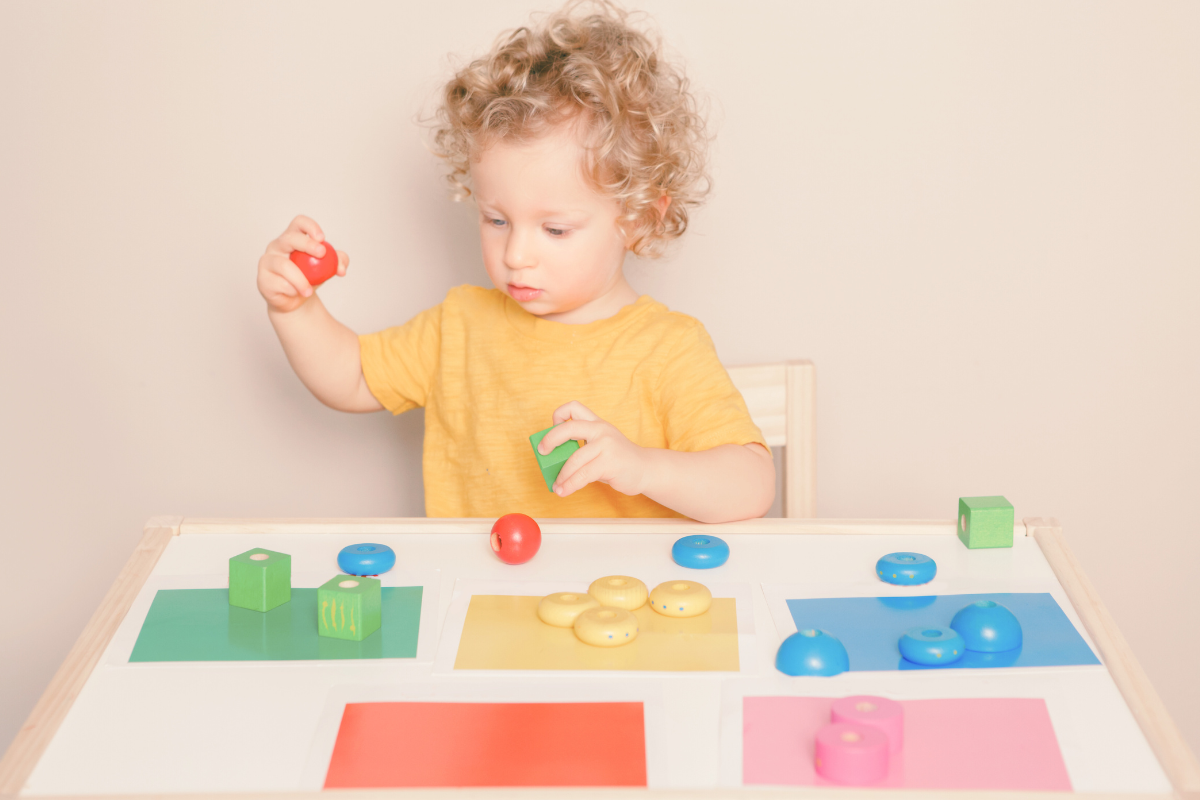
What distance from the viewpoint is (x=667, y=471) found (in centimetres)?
89

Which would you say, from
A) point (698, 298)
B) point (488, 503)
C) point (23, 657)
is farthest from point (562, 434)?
point (23, 657)

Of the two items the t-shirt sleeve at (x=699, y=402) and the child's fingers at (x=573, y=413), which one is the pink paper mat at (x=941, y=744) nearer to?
the child's fingers at (x=573, y=413)

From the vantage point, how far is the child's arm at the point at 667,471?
0.84 meters

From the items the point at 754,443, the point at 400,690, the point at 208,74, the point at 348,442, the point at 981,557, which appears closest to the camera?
the point at 400,690

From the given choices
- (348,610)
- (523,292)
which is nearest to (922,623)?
(348,610)

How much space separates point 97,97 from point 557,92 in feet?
2.19

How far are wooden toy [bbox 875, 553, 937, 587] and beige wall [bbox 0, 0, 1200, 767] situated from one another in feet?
2.04

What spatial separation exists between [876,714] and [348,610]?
33 cm

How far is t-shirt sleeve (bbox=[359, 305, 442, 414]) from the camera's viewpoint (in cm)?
118

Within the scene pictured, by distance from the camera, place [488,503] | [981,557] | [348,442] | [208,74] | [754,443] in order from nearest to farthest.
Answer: [981,557] < [754,443] < [488,503] < [208,74] < [348,442]

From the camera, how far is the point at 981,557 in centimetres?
83

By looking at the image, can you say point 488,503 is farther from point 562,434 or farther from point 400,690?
point 400,690

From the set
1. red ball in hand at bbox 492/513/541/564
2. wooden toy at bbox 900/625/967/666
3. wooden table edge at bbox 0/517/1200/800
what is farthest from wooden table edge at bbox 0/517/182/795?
wooden toy at bbox 900/625/967/666

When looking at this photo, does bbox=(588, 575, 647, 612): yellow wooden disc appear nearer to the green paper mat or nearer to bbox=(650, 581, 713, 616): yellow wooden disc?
bbox=(650, 581, 713, 616): yellow wooden disc
